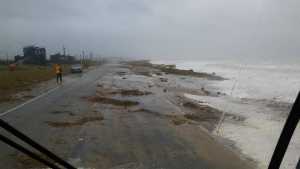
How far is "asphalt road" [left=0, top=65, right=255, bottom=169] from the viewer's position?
28.4 ft

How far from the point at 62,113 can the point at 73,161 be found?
8.45 meters

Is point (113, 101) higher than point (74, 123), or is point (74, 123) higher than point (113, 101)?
point (74, 123)

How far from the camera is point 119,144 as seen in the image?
10695 millimetres

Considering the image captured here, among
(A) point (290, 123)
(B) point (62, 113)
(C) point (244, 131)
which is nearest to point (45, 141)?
(B) point (62, 113)

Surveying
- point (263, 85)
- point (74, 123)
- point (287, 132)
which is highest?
point (287, 132)

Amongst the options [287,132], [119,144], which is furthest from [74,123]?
[287,132]

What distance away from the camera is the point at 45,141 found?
1063 cm

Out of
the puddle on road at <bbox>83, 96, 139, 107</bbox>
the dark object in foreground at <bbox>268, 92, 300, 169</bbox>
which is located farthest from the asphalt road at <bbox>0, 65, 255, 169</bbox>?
the dark object in foreground at <bbox>268, 92, 300, 169</bbox>

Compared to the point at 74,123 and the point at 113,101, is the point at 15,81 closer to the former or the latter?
the point at 113,101

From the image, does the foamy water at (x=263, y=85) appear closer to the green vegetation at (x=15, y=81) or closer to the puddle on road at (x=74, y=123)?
the green vegetation at (x=15, y=81)

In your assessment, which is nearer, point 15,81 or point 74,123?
point 74,123

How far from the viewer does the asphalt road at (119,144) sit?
8656 mm

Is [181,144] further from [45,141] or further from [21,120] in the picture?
[21,120]

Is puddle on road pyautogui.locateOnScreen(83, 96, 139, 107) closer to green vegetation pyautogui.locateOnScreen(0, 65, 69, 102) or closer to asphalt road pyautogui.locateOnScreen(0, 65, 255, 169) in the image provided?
asphalt road pyautogui.locateOnScreen(0, 65, 255, 169)
